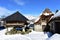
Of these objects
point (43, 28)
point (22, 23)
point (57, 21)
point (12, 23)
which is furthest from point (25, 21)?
point (57, 21)

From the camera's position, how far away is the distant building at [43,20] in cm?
3347

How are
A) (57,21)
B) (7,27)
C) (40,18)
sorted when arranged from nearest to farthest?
(57,21) → (40,18) → (7,27)

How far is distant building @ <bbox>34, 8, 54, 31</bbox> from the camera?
110 feet

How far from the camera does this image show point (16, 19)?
36.9 m

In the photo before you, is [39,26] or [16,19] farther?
[16,19]

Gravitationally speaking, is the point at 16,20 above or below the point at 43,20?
above

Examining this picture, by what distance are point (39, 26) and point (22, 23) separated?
5.63 meters

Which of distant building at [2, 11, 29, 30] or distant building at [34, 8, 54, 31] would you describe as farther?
distant building at [2, 11, 29, 30]

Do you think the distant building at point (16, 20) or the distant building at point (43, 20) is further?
the distant building at point (16, 20)

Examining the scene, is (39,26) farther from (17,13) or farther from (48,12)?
(17,13)

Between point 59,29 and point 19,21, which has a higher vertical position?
point 19,21

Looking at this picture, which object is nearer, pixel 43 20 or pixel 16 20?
pixel 43 20

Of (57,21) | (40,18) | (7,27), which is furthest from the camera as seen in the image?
(7,27)

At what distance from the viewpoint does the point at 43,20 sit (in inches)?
1326
